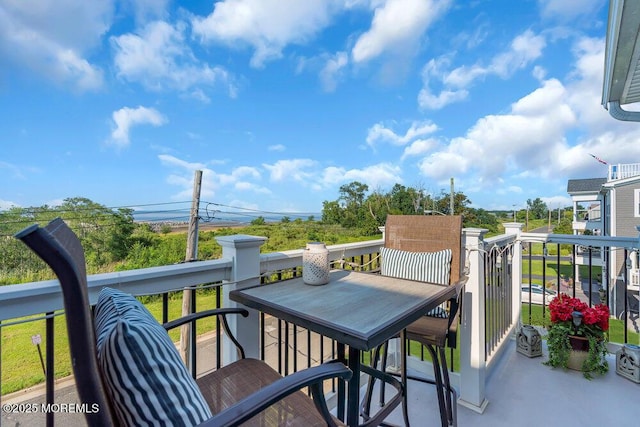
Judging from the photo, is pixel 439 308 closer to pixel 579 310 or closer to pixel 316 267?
pixel 316 267

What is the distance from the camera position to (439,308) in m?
2.00

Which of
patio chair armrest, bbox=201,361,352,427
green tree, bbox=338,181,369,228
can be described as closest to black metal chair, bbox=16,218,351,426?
patio chair armrest, bbox=201,361,352,427

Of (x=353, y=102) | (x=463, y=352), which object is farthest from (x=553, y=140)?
(x=463, y=352)

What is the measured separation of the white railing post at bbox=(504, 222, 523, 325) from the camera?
3.09 meters

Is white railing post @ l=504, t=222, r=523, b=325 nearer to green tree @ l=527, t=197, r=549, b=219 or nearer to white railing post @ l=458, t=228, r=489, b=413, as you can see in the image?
white railing post @ l=458, t=228, r=489, b=413

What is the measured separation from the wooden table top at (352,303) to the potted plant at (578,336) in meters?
1.79

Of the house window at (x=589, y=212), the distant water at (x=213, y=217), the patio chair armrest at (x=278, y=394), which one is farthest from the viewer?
the house window at (x=589, y=212)

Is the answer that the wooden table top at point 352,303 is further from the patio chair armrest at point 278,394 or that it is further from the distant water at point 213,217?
the distant water at point 213,217

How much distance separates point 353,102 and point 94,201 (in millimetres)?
8192

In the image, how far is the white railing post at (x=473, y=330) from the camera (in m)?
2.09

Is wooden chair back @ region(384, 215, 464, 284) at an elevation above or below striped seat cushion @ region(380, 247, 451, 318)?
Result: above

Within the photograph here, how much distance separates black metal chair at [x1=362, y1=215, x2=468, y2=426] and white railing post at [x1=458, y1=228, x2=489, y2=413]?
109mm

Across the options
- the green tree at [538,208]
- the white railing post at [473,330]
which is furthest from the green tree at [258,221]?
the green tree at [538,208]

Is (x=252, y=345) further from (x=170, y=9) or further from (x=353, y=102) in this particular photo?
(x=353, y=102)
